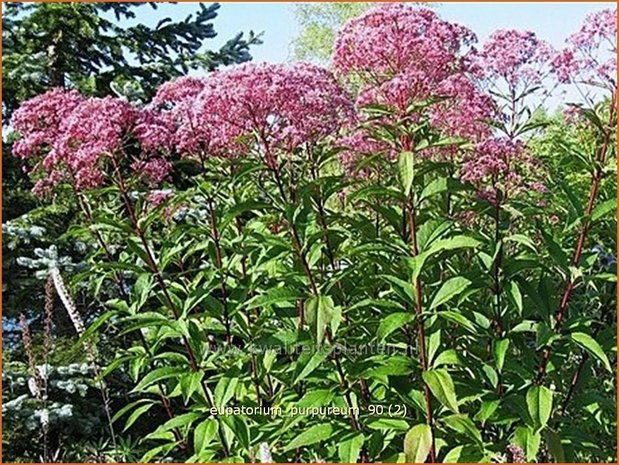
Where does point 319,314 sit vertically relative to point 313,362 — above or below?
above

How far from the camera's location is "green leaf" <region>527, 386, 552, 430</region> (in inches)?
102

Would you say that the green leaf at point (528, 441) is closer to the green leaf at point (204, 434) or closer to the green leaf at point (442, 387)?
the green leaf at point (442, 387)

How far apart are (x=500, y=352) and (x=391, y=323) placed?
1.28 feet

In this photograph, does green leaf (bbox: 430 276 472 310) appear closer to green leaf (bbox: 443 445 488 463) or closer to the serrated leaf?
green leaf (bbox: 443 445 488 463)

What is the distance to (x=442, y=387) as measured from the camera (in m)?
2.48

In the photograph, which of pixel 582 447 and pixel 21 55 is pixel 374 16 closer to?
pixel 582 447

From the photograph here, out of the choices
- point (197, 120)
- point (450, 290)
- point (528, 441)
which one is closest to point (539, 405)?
point (528, 441)

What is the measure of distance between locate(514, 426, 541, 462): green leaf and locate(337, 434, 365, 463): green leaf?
0.49 metres

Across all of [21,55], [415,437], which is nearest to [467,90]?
[415,437]

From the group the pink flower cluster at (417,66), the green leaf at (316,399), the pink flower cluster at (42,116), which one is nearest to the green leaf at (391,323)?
the green leaf at (316,399)

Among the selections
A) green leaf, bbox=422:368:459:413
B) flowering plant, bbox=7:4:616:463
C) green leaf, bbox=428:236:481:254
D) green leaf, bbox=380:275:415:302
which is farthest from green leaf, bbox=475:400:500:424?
green leaf, bbox=428:236:481:254

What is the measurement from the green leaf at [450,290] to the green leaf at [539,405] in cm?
40

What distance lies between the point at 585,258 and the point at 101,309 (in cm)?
342

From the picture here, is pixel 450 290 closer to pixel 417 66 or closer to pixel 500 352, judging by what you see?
pixel 500 352
